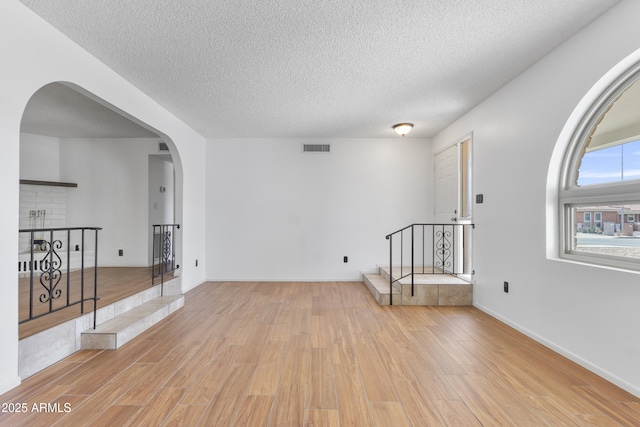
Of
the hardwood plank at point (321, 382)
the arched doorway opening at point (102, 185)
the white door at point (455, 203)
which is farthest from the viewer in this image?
the arched doorway opening at point (102, 185)

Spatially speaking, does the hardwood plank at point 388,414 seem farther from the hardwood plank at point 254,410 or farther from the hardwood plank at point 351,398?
the hardwood plank at point 254,410

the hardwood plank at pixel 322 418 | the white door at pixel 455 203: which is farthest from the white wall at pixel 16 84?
the white door at pixel 455 203

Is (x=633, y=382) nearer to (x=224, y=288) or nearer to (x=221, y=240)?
(x=224, y=288)

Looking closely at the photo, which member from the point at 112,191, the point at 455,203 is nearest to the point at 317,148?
the point at 455,203

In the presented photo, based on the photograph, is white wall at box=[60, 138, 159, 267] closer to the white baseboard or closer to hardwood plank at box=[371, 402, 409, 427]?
hardwood plank at box=[371, 402, 409, 427]

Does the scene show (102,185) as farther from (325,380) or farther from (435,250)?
(435,250)

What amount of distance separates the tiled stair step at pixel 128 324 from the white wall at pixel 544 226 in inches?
154

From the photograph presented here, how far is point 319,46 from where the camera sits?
263 centimetres

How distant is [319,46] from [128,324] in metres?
3.17

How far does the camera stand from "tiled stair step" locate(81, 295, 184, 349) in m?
2.73

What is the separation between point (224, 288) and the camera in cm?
507

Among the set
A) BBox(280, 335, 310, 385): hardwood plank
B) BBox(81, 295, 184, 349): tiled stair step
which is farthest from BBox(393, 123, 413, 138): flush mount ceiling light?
BBox(81, 295, 184, 349): tiled stair step

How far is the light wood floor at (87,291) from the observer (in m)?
2.60

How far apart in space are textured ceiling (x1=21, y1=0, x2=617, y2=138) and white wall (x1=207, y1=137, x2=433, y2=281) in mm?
1576
